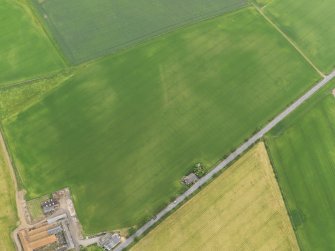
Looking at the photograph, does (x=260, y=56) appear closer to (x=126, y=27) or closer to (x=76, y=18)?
(x=126, y=27)

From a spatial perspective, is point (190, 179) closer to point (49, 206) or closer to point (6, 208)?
point (49, 206)

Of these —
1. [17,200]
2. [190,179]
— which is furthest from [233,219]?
[17,200]

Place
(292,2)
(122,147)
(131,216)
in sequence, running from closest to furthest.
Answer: (131,216)
(122,147)
(292,2)

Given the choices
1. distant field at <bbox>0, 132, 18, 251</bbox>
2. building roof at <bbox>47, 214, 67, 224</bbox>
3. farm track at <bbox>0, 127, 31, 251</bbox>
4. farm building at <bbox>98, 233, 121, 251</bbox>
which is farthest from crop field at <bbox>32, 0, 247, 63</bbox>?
farm building at <bbox>98, 233, 121, 251</bbox>

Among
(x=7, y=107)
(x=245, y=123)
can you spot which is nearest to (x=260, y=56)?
(x=245, y=123)

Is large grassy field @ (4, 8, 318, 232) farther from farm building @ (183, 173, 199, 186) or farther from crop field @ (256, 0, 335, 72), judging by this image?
crop field @ (256, 0, 335, 72)

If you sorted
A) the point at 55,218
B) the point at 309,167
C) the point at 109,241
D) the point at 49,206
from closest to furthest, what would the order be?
the point at 109,241 → the point at 55,218 → the point at 49,206 → the point at 309,167
